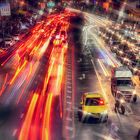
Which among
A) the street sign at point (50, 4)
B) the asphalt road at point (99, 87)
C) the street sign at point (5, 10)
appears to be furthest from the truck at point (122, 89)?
the street sign at point (50, 4)

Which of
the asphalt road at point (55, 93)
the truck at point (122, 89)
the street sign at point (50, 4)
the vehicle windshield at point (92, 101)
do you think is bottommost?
the street sign at point (50, 4)

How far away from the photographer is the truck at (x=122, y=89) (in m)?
34.3

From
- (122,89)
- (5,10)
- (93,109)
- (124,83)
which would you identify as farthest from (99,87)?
(5,10)

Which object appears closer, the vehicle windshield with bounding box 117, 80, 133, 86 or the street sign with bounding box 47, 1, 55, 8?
the vehicle windshield with bounding box 117, 80, 133, 86

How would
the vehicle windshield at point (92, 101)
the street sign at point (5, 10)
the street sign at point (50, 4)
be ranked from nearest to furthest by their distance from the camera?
the vehicle windshield at point (92, 101) → the street sign at point (5, 10) → the street sign at point (50, 4)

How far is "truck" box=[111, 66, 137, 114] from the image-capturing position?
1349 inches

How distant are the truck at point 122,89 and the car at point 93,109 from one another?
116 inches

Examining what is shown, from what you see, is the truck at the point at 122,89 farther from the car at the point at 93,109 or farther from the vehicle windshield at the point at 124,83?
the car at the point at 93,109

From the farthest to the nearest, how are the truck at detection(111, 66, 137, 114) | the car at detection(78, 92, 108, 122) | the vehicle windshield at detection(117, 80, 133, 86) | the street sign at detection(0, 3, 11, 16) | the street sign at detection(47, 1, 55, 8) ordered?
the street sign at detection(47, 1, 55, 8)
the street sign at detection(0, 3, 11, 16)
the vehicle windshield at detection(117, 80, 133, 86)
the truck at detection(111, 66, 137, 114)
the car at detection(78, 92, 108, 122)

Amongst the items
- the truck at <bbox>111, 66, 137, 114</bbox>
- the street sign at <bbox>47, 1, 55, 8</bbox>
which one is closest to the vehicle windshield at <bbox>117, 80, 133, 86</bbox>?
the truck at <bbox>111, 66, 137, 114</bbox>

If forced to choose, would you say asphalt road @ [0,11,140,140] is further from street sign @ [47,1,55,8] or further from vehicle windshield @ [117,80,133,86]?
street sign @ [47,1,55,8]

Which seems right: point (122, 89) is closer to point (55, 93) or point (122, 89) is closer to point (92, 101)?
point (92, 101)

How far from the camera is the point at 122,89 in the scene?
35250 millimetres

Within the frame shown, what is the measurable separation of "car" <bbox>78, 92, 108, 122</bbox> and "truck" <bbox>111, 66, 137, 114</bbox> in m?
2.94
